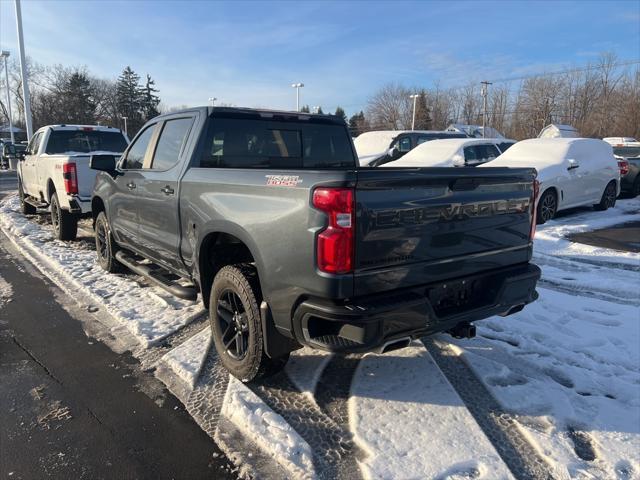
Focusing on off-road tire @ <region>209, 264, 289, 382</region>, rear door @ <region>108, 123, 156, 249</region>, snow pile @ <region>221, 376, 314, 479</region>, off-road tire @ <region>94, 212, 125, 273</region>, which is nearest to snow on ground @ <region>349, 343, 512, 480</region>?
snow pile @ <region>221, 376, 314, 479</region>

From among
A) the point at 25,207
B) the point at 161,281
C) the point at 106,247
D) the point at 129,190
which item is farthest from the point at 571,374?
the point at 25,207

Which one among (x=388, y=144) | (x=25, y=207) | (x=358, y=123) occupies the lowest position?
(x=25, y=207)

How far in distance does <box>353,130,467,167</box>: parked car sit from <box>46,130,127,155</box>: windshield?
30.5ft

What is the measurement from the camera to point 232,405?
3201 millimetres

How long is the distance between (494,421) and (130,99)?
98.6m

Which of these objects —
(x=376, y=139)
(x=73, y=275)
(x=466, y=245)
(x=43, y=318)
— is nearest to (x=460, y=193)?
(x=466, y=245)

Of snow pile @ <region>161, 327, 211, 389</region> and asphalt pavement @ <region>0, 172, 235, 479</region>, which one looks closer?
asphalt pavement @ <region>0, 172, 235, 479</region>

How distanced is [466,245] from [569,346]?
70.2 inches

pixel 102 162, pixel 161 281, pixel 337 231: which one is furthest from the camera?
pixel 102 162

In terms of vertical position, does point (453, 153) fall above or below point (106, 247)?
above

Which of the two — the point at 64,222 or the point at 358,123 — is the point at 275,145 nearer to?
the point at 64,222

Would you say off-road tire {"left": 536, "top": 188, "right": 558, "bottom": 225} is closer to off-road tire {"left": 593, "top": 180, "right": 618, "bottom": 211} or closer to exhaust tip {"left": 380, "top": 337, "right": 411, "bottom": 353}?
off-road tire {"left": 593, "top": 180, "right": 618, "bottom": 211}

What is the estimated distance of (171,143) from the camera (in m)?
4.52

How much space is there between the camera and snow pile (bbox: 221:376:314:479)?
2.66 metres
